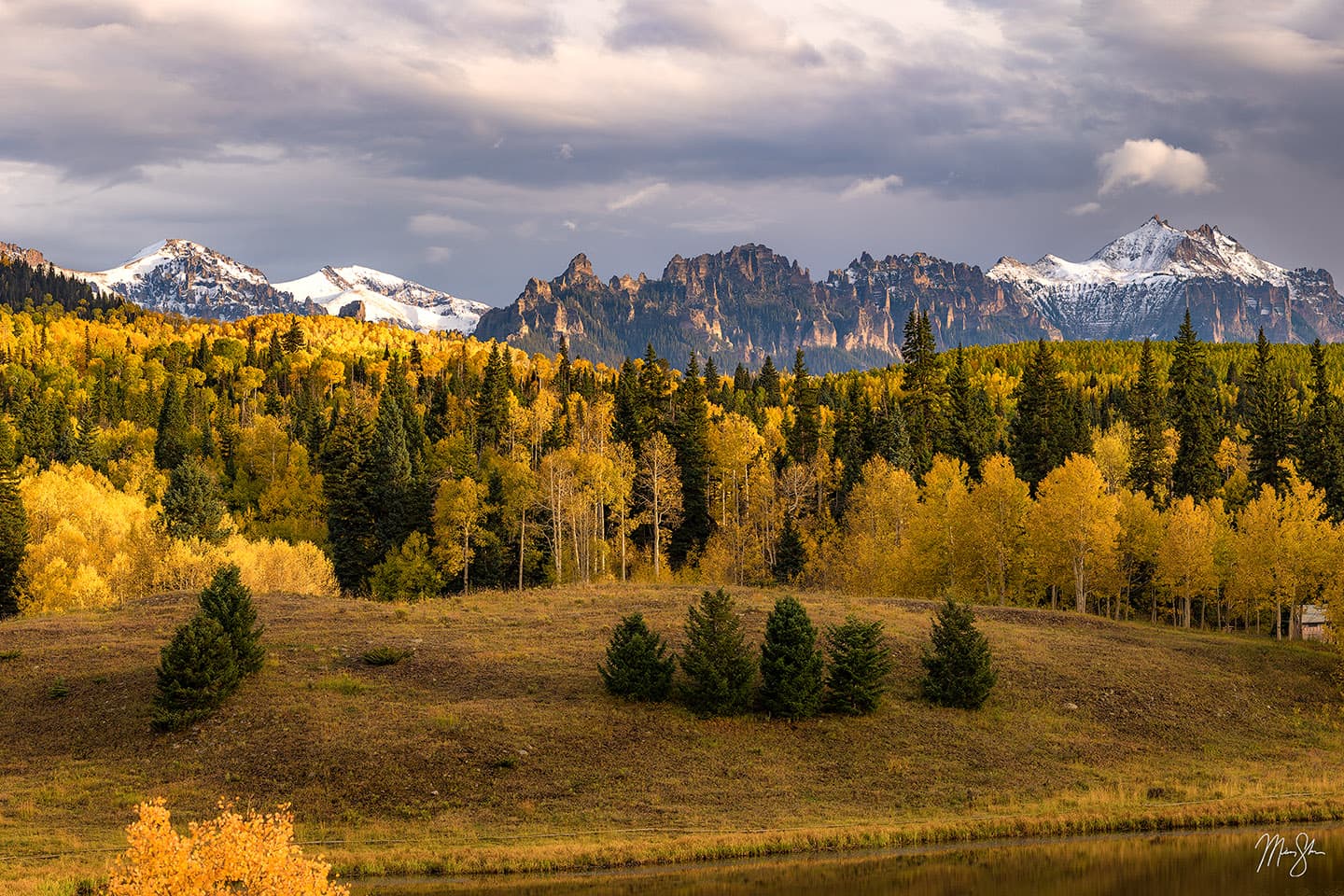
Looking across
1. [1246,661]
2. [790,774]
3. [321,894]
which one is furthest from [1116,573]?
[321,894]

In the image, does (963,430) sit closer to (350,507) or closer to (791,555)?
(791,555)

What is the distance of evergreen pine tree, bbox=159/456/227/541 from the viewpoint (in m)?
92.8

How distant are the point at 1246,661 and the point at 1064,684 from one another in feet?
46.7

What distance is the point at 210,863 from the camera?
21453mm

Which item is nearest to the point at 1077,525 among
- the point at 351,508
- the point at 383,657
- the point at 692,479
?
the point at 692,479

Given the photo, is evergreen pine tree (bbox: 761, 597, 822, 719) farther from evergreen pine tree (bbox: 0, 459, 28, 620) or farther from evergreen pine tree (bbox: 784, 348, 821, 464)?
evergreen pine tree (bbox: 784, 348, 821, 464)

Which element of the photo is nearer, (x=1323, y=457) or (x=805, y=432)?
(x=1323, y=457)

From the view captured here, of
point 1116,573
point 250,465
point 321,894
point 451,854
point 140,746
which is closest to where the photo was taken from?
point 321,894

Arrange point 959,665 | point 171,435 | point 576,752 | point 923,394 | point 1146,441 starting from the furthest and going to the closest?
point 171,435
point 923,394
point 1146,441
point 959,665
point 576,752

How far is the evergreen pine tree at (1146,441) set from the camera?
104750 millimetres

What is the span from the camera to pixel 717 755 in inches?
1825

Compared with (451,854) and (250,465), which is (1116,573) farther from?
(250,465)

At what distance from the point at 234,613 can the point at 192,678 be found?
4.00 metres

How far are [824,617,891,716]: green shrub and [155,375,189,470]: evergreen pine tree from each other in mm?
118392
